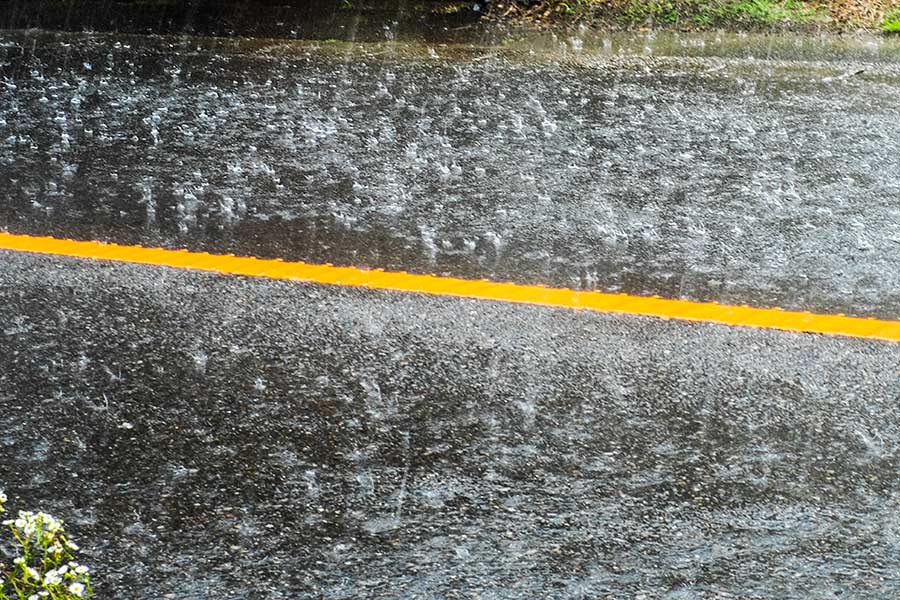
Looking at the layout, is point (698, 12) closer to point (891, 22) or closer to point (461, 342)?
point (891, 22)

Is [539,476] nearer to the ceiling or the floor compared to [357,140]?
nearer to the floor

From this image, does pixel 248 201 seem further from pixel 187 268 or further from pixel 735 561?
pixel 735 561

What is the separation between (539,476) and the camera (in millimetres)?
3223

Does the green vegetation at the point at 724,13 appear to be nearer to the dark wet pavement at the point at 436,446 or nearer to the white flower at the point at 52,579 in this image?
the dark wet pavement at the point at 436,446

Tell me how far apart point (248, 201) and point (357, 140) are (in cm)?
76

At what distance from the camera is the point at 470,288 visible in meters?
4.23

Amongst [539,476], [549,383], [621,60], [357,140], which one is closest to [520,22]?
[621,60]

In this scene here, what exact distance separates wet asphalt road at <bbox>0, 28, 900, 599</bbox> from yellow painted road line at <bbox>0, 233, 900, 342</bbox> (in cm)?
8

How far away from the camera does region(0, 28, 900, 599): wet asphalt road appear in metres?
2.98

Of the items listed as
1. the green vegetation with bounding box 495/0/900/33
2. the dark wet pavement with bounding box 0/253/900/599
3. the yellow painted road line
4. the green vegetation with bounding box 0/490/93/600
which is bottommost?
the green vegetation with bounding box 0/490/93/600

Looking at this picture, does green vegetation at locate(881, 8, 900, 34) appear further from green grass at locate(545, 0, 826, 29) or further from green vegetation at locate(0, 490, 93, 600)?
green vegetation at locate(0, 490, 93, 600)

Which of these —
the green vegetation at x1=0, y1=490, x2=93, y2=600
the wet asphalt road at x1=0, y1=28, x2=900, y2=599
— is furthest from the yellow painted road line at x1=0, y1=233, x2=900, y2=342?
the green vegetation at x1=0, y1=490, x2=93, y2=600

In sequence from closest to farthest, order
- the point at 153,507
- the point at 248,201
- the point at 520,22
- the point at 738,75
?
the point at 153,507 < the point at 248,201 < the point at 738,75 < the point at 520,22

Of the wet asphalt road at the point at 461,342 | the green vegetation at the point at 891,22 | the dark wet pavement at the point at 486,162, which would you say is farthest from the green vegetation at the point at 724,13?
the wet asphalt road at the point at 461,342
